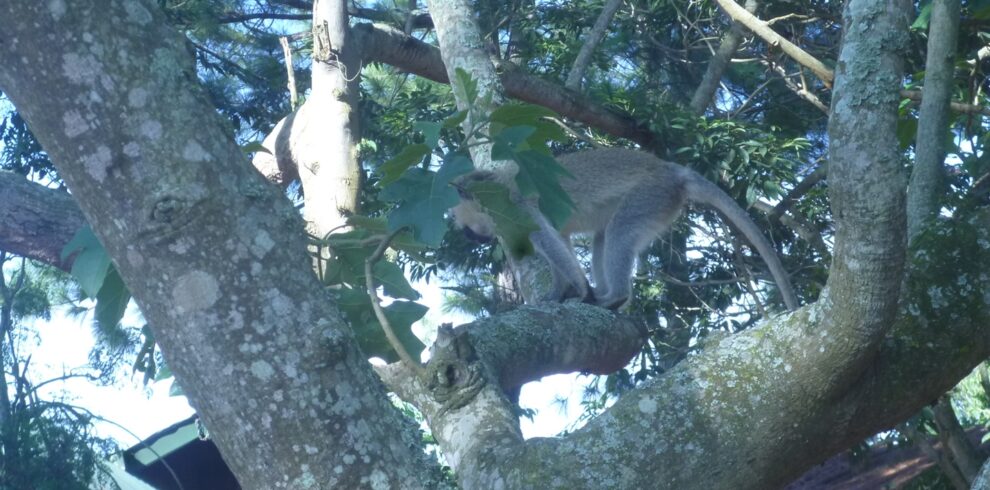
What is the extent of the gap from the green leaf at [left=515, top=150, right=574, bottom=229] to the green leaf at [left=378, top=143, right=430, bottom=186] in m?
0.25

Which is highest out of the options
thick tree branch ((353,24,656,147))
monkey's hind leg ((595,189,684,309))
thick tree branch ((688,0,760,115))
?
thick tree branch ((688,0,760,115))

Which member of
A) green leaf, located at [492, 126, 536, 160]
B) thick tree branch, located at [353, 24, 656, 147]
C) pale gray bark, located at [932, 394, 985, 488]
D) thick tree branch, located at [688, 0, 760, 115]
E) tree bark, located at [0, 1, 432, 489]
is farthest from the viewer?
thick tree branch, located at [688, 0, 760, 115]

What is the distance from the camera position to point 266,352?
60.2 inches

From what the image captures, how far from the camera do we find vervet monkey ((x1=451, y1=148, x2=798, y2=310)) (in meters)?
5.85

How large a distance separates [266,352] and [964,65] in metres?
5.47

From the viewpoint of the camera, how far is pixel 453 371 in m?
2.76

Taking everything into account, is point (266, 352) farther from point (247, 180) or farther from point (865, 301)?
point (865, 301)

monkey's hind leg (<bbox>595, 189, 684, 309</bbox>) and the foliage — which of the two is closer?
the foliage

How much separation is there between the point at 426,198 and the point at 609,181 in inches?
166

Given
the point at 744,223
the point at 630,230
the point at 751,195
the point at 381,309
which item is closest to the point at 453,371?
the point at 381,309

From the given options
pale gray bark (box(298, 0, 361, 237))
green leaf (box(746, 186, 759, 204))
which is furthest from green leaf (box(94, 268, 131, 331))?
green leaf (box(746, 186, 759, 204))

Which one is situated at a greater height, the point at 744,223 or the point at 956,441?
the point at 744,223

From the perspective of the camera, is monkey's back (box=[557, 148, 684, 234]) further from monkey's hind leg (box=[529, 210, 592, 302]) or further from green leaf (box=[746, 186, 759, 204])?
green leaf (box=[746, 186, 759, 204])

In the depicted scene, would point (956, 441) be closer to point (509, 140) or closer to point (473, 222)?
point (473, 222)
